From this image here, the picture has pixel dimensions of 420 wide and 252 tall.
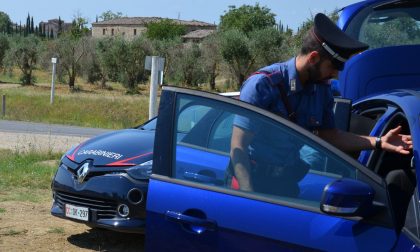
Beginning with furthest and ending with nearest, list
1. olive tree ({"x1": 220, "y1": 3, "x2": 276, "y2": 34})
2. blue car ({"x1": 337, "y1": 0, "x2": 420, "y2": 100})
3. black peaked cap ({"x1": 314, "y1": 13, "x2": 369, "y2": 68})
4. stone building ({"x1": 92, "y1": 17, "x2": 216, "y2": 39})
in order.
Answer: stone building ({"x1": 92, "y1": 17, "x2": 216, "y2": 39}), olive tree ({"x1": 220, "y1": 3, "x2": 276, "y2": 34}), blue car ({"x1": 337, "y1": 0, "x2": 420, "y2": 100}), black peaked cap ({"x1": 314, "y1": 13, "x2": 369, "y2": 68})

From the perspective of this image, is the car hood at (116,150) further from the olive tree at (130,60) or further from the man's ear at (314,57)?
the olive tree at (130,60)

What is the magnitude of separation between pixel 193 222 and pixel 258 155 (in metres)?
0.42

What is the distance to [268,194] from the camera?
2.92 m

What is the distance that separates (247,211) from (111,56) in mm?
54915

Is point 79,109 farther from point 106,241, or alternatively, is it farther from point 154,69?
point 106,241

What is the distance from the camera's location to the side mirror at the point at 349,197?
100 inches

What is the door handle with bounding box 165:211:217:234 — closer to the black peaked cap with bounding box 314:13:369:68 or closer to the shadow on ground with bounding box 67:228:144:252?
the black peaked cap with bounding box 314:13:369:68

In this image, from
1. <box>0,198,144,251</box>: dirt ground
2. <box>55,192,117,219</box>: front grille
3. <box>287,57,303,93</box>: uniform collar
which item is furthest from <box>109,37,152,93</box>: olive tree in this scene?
<box>287,57,303,93</box>: uniform collar

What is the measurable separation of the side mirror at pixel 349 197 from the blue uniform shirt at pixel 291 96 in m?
0.61

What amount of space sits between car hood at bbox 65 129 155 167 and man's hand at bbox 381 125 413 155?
3.41 m

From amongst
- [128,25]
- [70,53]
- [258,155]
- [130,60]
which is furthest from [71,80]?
[128,25]

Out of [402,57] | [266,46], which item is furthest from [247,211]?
[266,46]

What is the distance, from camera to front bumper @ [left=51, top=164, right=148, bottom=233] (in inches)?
231

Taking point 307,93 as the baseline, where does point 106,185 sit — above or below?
below
